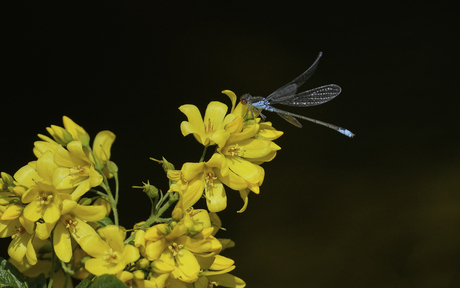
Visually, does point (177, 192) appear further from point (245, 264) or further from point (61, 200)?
point (245, 264)

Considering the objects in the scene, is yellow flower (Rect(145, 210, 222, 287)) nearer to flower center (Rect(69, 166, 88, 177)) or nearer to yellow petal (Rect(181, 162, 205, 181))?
yellow petal (Rect(181, 162, 205, 181))

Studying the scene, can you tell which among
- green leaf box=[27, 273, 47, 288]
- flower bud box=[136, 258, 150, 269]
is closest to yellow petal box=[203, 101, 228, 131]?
flower bud box=[136, 258, 150, 269]

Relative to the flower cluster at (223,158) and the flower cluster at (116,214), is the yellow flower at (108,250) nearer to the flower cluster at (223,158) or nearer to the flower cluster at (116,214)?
the flower cluster at (116,214)

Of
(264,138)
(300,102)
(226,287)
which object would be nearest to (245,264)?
(300,102)

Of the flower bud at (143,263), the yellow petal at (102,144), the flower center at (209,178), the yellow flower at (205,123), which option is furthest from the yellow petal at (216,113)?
the flower bud at (143,263)

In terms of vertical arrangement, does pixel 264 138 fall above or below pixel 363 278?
above

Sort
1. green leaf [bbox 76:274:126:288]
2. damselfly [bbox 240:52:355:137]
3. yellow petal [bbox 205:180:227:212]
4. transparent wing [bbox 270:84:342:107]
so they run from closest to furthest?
green leaf [bbox 76:274:126:288]
yellow petal [bbox 205:180:227:212]
damselfly [bbox 240:52:355:137]
transparent wing [bbox 270:84:342:107]

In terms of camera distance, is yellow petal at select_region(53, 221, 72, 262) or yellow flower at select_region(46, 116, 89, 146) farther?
yellow flower at select_region(46, 116, 89, 146)

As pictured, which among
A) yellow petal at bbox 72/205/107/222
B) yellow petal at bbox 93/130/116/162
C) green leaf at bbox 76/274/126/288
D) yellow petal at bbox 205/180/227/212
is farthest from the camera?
yellow petal at bbox 93/130/116/162
